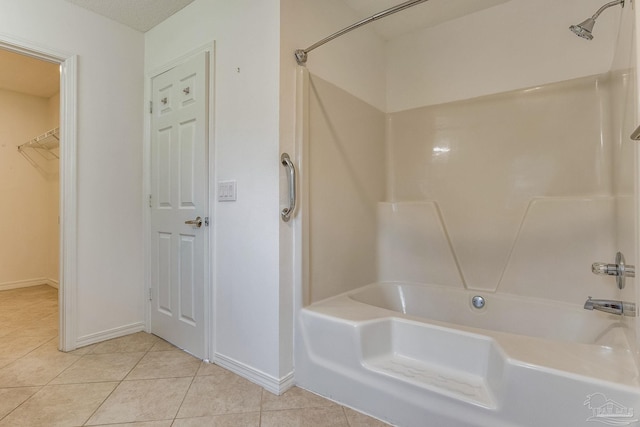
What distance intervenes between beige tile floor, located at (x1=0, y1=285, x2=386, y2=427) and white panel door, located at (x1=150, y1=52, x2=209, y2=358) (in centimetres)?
24

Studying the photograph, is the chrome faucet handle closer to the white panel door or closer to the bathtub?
the bathtub

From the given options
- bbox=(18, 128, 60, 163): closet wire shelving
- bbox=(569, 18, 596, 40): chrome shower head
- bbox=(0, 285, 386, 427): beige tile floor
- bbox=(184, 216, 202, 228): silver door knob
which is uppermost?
bbox=(569, 18, 596, 40): chrome shower head

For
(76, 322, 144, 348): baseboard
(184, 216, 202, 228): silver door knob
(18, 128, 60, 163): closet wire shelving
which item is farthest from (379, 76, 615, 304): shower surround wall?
(18, 128, 60, 163): closet wire shelving

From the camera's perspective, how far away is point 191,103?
2.13 metres

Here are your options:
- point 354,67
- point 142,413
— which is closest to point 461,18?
point 354,67

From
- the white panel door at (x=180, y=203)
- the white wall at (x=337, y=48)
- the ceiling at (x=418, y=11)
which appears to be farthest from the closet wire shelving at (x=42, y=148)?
the ceiling at (x=418, y=11)

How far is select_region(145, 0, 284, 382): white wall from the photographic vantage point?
170cm

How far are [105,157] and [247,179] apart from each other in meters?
1.27

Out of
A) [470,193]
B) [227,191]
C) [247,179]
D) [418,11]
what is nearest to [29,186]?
[227,191]

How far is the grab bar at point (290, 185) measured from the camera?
166cm

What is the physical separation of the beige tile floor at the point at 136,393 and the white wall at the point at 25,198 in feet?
6.91

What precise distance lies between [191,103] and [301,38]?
0.85 meters

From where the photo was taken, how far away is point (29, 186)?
154 inches

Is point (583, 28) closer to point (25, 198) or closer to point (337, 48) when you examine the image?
point (337, 48)
